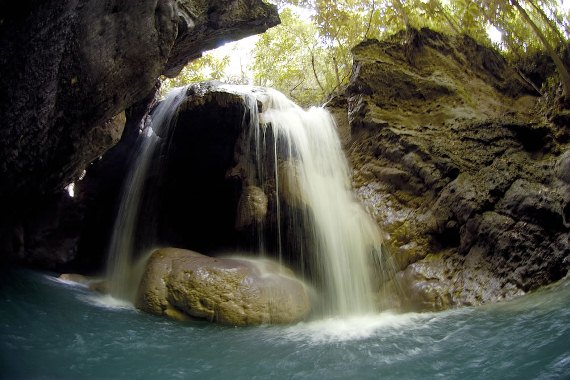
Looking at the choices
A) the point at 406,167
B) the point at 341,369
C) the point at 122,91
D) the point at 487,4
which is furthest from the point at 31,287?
the point at 487,4

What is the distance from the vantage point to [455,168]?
724 centimetres

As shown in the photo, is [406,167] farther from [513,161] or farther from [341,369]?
[341,369]

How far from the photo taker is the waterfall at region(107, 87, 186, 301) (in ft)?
A: 30.3

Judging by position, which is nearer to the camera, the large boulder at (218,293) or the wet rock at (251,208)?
the large boulder at (218,293)

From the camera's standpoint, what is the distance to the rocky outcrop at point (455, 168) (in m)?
5.96

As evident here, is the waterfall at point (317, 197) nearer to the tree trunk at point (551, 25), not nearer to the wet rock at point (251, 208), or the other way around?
the wet rock at point (251, 208)

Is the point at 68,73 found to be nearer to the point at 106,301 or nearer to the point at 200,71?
the point at 106,301

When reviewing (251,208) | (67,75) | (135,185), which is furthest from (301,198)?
(67,75)

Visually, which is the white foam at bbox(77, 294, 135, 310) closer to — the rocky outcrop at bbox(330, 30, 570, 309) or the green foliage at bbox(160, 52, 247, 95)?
the rocky outcrop at bbox(330, 30, 570, 309)

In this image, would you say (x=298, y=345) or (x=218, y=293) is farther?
(x=218, y=293)

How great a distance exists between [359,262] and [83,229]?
7691 mm

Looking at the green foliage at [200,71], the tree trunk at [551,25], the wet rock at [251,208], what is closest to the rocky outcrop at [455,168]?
the tree trunk at [551,25]

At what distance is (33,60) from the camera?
504cm

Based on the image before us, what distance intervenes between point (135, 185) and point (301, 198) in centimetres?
458
